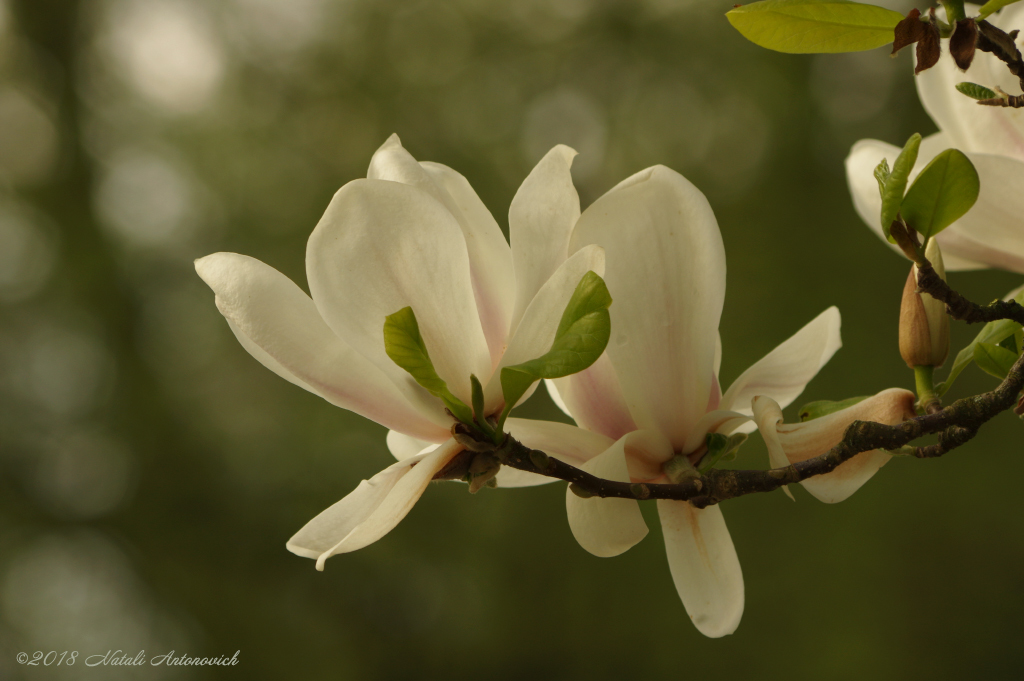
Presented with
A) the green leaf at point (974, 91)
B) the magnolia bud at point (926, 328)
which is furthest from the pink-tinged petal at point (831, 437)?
the green leaf at point (974, 91)

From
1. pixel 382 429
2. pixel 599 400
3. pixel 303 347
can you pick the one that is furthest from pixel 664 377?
pixel 382 429

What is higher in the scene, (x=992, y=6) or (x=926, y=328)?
(x=992, y=6)

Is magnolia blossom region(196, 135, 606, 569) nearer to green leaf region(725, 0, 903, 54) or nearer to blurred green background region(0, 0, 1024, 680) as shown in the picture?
green leaf region(725, 0, 903, 54)

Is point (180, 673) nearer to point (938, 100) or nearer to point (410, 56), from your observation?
point (410, 56)

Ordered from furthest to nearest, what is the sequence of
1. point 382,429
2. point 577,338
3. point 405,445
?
1. point 382,429
2. point 405,445
3. point 577,338

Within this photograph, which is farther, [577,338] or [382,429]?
[382,429]

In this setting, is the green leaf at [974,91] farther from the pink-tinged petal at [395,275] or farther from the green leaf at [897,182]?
the pink-tinged petal at [395,275]

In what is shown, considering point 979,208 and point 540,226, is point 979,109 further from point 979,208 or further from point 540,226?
point 540,226
